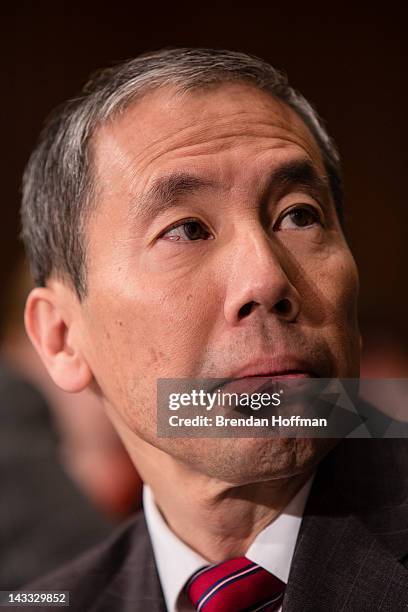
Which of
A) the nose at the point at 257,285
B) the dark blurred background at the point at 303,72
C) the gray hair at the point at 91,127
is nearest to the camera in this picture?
the nose at the point at 257,285

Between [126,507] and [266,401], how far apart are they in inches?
19.4

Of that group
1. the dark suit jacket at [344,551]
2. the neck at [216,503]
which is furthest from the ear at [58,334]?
the dark suit jacket at [344,551]

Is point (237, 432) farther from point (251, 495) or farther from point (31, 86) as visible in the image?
point (31, 86)

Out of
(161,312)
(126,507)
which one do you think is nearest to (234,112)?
(161,312)

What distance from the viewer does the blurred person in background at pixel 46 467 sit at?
1.15 metres

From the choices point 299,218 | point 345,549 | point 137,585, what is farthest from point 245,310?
point 137,585

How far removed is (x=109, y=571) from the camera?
100 centimetres

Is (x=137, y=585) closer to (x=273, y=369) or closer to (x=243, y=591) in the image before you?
(x=243, y=591)

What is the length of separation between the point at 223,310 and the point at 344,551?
26 cm

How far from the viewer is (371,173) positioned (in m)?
1.08

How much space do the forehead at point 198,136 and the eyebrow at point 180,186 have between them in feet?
0.03

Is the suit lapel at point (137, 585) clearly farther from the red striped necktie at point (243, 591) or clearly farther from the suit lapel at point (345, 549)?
the suit lapel at point (345, 549)

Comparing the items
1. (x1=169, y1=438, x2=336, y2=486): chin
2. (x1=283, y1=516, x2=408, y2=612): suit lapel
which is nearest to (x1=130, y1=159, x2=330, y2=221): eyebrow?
(x1=169, y1=438, x2=336, y2=486): chin

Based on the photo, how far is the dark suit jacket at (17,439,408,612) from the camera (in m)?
0.80
